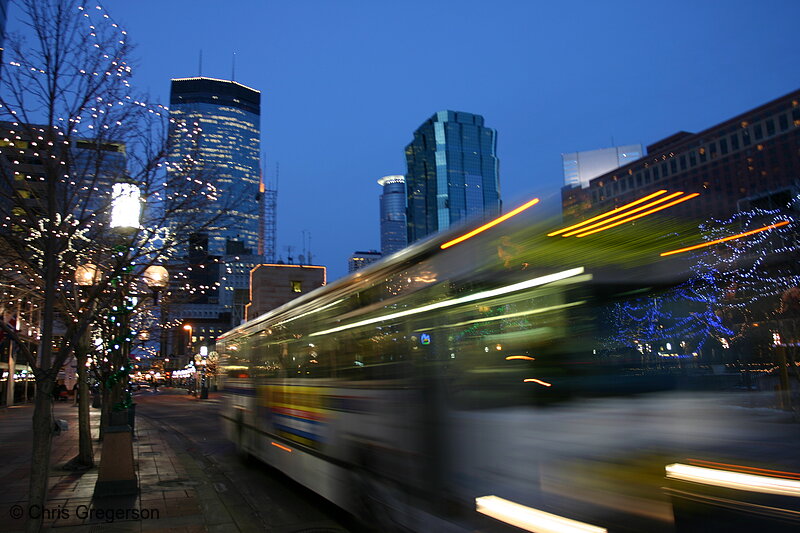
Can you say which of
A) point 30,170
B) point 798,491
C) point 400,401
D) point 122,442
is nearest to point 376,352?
point 400,401

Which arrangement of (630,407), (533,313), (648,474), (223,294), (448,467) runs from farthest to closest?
(223,294)
(448,467)
(533,313)
(630,407)
(648,474)

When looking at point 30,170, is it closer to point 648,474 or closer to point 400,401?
point 400,401

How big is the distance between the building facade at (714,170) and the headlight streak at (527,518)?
88.2 inches

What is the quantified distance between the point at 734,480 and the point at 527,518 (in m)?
1.29

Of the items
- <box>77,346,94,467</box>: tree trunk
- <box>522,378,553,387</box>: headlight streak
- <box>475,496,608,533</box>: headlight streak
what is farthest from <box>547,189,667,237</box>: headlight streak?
<box>77,346,94,467</box>: tree trunk

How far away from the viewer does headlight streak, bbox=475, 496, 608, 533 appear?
3438 mm

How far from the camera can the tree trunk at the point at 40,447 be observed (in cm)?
538

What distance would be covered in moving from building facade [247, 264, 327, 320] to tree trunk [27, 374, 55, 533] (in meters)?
68.1

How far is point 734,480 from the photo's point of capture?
10.2 ft

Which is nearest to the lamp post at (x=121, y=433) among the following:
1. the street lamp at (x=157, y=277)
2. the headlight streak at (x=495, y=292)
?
the street lamp at (x=157, y=277)

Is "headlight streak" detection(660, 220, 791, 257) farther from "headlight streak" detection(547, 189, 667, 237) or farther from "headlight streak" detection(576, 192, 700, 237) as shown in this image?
"headlight streak" detection(547, 189, 667, 237)

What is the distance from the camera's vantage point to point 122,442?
9094 millimetres

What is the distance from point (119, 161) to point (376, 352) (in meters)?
4.45

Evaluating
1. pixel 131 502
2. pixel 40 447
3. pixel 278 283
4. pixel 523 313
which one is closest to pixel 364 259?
pixel 131 502
